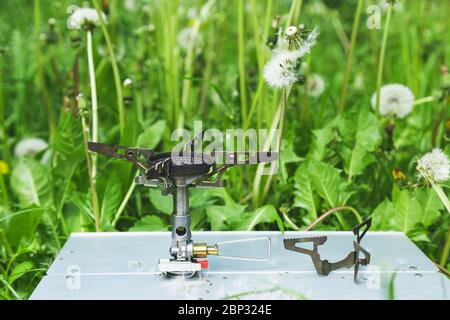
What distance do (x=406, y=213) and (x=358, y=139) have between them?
260 millimetres

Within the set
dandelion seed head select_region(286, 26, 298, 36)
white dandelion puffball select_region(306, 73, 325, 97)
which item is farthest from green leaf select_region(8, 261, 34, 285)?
white dandelion puffball select_region(306, 73, 325, 97)

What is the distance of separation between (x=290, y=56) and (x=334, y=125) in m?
0.46

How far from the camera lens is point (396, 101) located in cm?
177

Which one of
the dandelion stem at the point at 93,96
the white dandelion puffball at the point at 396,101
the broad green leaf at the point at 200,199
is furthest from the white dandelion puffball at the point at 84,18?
the white dandelion puffball at the point at 396,101

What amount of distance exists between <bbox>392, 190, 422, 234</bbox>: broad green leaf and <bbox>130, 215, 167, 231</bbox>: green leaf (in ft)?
1.53

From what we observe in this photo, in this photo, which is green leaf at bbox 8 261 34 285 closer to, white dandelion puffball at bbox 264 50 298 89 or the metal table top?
the metal table top

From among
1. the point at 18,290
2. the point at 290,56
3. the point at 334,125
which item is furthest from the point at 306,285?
the point at 334,125

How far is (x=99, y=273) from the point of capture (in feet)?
3.71

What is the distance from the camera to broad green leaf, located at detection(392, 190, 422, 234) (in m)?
1.46

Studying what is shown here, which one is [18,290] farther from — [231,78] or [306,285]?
[231,78]

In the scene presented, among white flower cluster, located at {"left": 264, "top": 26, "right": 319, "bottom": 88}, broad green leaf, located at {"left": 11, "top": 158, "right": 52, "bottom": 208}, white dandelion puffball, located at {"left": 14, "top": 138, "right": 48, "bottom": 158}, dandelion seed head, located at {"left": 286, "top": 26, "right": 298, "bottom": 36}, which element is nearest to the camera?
dandelion seed head, located at {"left": 286, "top": 26, "right": 298, "bottom": 36}

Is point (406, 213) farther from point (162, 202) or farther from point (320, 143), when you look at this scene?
point (162, 202)

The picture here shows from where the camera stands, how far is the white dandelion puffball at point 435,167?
1.29 metres

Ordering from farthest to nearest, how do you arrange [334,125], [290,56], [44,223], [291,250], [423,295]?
[334,125]
[44,223]
[290,56]
[291,250]
[423,295]
